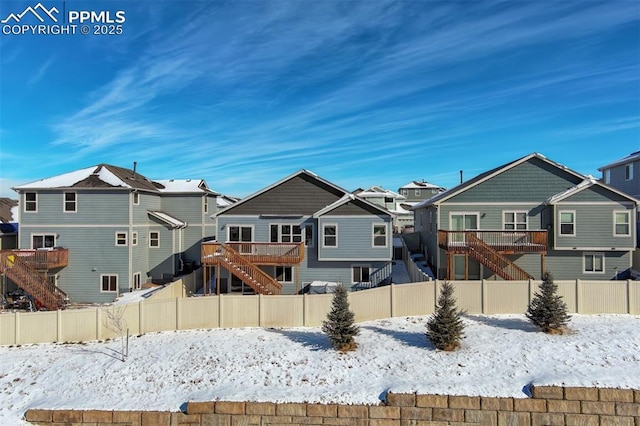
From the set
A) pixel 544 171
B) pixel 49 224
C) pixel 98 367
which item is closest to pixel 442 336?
pixel 98 367

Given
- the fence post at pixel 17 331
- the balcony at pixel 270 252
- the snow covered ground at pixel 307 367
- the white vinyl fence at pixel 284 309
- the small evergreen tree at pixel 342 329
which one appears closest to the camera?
the snow covered ground at pixel 307 367

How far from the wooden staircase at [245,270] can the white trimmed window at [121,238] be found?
707 centimetres

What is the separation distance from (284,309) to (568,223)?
52.0 feet

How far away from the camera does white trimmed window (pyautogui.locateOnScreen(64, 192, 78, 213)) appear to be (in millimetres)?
23391

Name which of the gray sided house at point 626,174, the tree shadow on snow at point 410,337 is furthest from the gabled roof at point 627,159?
the tree shadow on snow at point 410,337

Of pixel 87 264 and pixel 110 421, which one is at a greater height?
pixel 87 264

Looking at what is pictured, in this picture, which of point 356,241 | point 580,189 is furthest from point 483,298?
point 580,189

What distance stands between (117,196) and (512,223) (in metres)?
22.9

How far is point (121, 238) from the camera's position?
2348 cm

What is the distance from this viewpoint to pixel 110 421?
10.4 metres

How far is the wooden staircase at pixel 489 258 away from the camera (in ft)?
64.3

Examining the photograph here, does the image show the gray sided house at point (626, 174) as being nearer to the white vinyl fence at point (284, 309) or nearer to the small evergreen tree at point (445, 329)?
the white vinyl fence at point (284, 309)

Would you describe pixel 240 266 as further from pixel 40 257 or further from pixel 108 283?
pixel 40 257

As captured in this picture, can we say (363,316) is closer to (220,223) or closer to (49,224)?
(220,223)
